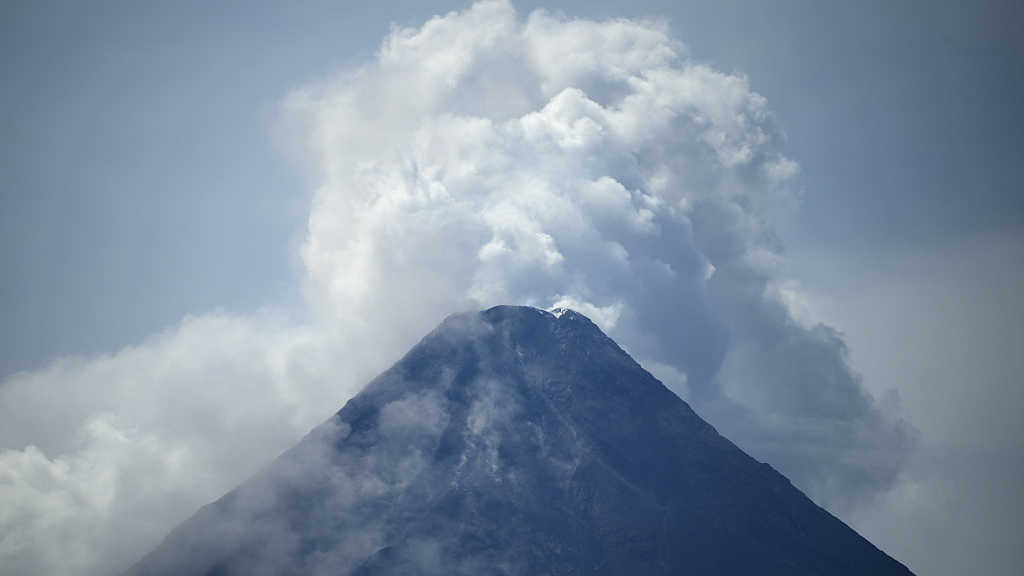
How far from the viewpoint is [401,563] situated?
16338 cm

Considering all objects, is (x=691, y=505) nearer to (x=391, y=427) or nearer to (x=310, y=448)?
(x=391, y=427)

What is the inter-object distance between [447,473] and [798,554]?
75.7 metres

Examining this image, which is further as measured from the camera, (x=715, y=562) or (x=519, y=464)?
(x=519, y=464)

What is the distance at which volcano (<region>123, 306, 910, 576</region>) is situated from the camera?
166125 mm

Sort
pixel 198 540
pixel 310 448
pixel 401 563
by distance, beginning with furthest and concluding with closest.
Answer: pixel 310 448, pixel 198 540, pixel 401 563

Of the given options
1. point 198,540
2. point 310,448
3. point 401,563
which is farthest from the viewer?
point 310,448

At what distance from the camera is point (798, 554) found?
170375 mm

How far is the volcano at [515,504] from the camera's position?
166m

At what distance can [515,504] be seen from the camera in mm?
175625

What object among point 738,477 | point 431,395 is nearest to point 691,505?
point 738,477

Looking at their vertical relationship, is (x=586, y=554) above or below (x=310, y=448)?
below

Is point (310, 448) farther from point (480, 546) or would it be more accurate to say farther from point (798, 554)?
point (798, 554)

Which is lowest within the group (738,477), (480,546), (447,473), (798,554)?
(798,554)

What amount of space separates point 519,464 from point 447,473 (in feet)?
53.4
